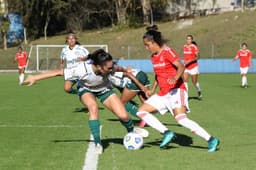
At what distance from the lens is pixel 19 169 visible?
8.16 meters

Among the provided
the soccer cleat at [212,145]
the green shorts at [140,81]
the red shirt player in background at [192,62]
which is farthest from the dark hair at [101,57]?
the red shirt player in background at [192,62]

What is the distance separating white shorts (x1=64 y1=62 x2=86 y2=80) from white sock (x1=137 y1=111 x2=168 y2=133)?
117 cm

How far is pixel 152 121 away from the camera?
982 centimetres

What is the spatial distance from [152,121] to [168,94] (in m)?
0.52

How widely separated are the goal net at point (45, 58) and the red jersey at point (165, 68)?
132 feet

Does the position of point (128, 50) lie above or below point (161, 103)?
below

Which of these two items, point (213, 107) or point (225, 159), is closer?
point (225, 159)

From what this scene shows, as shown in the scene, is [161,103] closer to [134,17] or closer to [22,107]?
[22,107]

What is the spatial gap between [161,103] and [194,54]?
38.9 feet

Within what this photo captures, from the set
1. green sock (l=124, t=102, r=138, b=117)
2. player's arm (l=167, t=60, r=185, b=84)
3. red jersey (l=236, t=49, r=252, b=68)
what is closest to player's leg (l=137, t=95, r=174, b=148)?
player's arm (l=167, t=60, r=185, b=84)

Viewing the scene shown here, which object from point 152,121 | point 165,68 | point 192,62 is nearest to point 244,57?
point 192,62

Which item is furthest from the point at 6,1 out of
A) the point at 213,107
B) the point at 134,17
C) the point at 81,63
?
the point at 81,63

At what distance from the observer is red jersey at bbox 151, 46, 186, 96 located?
9.65m

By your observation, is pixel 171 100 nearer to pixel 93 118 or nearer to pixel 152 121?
pixel 152 121
